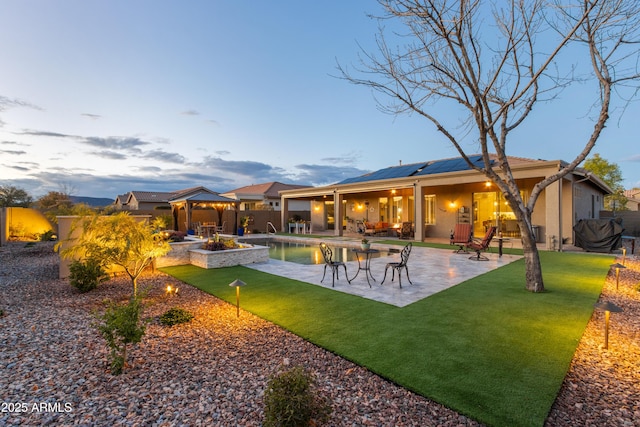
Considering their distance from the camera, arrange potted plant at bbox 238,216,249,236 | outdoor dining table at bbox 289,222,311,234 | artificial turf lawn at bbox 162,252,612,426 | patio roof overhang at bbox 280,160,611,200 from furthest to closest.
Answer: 1. outdoor dining table at bbox 289,222,311,234
2. potted plant at bbox 238,216,249,236
3. patio roof overhang at bbox 280,160,611,200
4. artificial turf lawn at bbox 162,252,612,426

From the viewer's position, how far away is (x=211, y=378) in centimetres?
293

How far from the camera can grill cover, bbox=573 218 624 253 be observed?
11.0 meters

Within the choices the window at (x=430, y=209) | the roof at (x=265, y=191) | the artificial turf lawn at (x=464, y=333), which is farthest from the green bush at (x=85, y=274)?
the roof at (x=265, y=191)

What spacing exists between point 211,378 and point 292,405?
127cm

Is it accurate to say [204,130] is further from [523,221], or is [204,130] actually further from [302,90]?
[523,221]

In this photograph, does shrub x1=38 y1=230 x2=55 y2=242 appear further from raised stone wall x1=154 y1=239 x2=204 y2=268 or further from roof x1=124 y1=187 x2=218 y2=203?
roof x1=124 y1=187 x2=218 y2=203

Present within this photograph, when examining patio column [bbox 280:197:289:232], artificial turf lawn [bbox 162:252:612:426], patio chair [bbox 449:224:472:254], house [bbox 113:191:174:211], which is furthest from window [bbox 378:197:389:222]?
house [bbox 113:191:174:211]

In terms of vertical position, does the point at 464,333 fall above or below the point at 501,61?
below

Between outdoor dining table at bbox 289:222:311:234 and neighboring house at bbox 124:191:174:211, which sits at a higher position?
neighboring house at bbox 124:191:174:211

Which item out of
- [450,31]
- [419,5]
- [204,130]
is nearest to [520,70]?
[450,31]

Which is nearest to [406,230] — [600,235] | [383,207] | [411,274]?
[383,207]

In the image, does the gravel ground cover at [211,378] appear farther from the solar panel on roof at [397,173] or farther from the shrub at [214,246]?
the solar panel on roof at [397,173]

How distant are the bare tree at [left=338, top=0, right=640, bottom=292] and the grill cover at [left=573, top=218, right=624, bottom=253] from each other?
7.81 meters

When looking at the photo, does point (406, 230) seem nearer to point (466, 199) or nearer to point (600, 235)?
point (466, 199)
